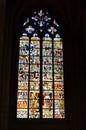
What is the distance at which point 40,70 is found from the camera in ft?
41.3

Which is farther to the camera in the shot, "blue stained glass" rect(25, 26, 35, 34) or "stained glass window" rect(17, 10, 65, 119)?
"blue stained glass" rect(25, 26, 35, 34)

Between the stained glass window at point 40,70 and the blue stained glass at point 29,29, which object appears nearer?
the stained glass window at point 40,70

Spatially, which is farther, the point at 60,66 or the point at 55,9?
the point at 55,9

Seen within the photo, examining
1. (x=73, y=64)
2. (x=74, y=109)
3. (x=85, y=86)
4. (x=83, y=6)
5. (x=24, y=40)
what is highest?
(x=83, y=6)

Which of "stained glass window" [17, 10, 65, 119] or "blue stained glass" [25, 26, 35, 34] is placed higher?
"blue stained glass" [25, 26, 35, 34]

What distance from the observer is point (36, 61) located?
41.8 feet

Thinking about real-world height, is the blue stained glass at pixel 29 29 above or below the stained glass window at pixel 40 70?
above

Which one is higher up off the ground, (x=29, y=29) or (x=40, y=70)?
(x=29, y=29)

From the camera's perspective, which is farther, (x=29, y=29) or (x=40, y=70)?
(x=29, y=29)

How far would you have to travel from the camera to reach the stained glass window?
1198cm

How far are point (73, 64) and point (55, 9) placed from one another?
2647 mm

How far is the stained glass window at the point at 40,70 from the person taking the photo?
11977 mm

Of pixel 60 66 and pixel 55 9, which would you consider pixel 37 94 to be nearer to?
pixel 60 66

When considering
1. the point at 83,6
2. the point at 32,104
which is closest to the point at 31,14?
the point at 83,6
